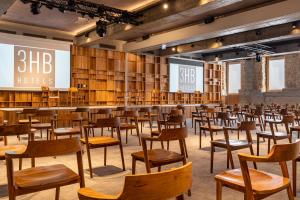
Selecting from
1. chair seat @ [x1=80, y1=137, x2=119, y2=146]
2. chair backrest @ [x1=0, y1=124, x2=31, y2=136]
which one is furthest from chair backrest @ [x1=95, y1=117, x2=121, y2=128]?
chair backrest @ [x1=0, y1=124, x2=31, y2=136]

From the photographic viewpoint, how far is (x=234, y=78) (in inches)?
726

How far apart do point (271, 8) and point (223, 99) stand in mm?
11100

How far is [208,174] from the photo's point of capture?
12.4ft

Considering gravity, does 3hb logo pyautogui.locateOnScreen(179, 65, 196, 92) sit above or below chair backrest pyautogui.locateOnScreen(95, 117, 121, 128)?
above

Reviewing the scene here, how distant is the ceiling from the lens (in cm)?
845

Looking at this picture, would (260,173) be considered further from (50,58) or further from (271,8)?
(50,58)

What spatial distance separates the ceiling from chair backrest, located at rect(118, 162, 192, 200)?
7.50 m

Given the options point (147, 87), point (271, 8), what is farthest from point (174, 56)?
point (271, 8)

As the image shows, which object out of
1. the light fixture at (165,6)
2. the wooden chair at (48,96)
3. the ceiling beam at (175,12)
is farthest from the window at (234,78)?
the wooden chair at (48,96)

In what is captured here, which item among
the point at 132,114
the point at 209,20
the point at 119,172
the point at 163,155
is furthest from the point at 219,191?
the point at 209,20

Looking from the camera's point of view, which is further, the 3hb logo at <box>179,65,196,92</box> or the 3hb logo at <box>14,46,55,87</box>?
the 3hb logo at <box>179,65,196,92</box>

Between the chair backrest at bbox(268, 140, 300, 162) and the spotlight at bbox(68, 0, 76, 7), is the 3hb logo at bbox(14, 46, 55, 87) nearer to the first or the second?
the spotlight at bbox(68, 0, 76, 7)

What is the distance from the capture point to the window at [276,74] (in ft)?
53.8

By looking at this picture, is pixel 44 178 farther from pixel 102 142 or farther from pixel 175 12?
pixel 175 12
